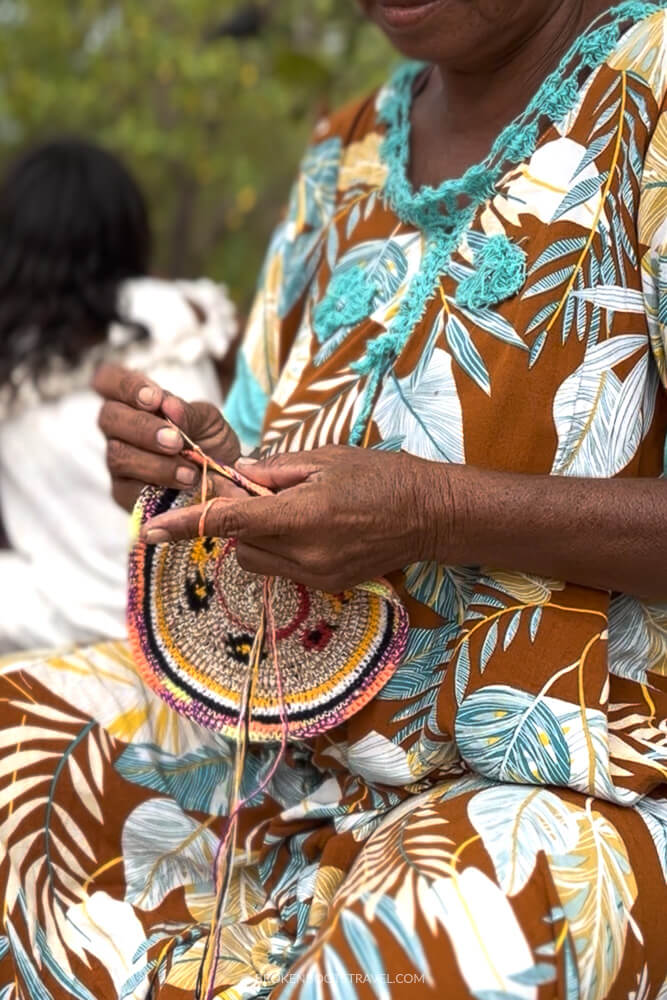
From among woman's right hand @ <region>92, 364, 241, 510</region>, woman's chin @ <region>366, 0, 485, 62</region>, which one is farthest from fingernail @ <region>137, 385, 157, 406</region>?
woman's chin @ <region>366, 0, 485, 62</region>

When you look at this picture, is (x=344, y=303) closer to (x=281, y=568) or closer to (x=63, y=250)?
(x=281, y=568)

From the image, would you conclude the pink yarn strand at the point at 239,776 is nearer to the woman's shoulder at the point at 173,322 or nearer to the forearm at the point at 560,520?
the forearm at the point at 560,520

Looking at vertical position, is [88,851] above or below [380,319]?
below

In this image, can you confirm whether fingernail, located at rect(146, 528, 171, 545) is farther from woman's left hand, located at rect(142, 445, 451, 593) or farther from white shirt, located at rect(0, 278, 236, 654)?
white shirt, located at rect(0, 278, 236, 654)

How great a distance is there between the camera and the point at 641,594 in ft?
4.65

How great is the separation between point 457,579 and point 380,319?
0.35 m

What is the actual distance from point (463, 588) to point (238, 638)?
0.30m

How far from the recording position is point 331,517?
1.33 m

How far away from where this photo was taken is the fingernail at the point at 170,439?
1.45m

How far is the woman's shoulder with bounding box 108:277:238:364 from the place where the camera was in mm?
2600

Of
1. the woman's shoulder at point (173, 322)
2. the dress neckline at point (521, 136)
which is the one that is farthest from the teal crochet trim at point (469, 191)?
the woman's shoulder at point (173, 322)

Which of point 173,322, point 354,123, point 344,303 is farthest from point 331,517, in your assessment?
point 173,322

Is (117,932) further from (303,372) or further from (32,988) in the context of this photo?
(303,372)

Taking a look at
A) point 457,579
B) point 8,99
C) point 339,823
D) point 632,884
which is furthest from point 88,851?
point 8,99
